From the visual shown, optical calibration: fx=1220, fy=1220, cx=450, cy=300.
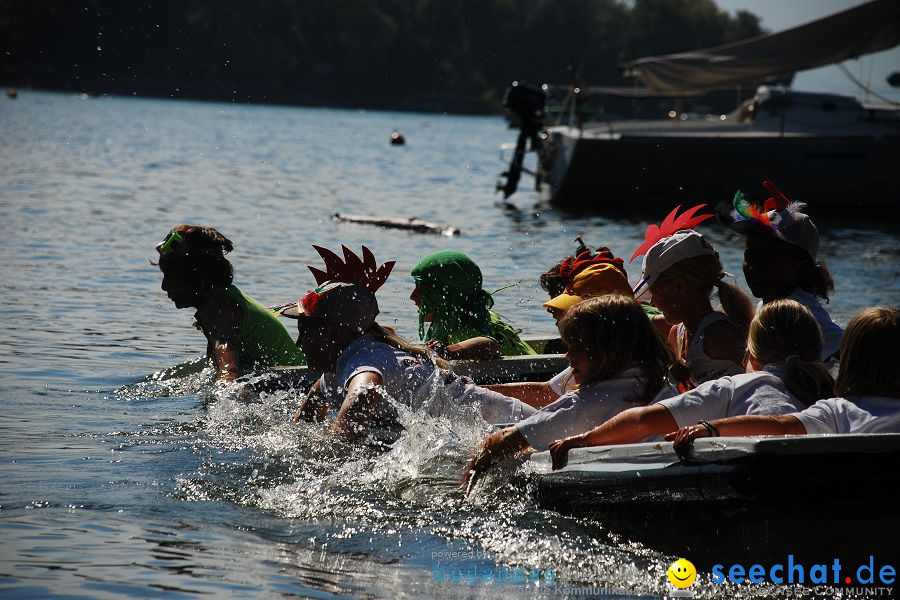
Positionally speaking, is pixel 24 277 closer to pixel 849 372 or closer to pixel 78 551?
pixel 78 551

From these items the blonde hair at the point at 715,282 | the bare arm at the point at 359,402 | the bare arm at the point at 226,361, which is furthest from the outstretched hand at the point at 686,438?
the bare arm at the point at 226,361

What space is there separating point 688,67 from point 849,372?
21029 millimetres

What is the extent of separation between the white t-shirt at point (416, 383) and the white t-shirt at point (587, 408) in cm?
82

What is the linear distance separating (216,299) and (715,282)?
323 centimetres

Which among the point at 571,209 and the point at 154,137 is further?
the point at 154,137

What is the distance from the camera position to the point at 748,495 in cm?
455

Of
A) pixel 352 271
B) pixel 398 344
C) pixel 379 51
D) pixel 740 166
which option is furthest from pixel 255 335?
pixel 379 51

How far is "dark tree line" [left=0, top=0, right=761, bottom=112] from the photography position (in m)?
84.2

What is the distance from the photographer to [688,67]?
24719mm

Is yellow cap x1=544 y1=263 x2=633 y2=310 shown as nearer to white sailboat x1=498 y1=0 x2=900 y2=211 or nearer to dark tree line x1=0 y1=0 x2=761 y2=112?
white sailboat x1=498 y1=0 x2=900 y2=211

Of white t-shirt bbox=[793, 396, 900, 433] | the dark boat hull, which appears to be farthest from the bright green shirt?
the dark boat hull

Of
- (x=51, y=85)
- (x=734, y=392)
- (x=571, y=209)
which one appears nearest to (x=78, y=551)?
(x=734, y=392)

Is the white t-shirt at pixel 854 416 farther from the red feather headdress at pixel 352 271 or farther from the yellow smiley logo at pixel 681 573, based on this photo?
the red feather headdress at pixel 352 271

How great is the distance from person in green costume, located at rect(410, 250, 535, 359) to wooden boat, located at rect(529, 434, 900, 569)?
2111 millimetres
